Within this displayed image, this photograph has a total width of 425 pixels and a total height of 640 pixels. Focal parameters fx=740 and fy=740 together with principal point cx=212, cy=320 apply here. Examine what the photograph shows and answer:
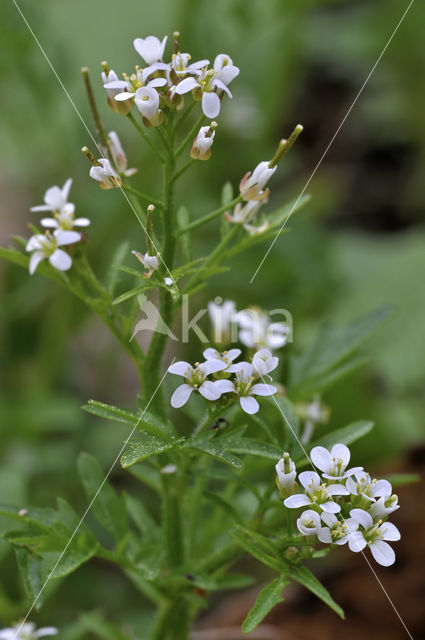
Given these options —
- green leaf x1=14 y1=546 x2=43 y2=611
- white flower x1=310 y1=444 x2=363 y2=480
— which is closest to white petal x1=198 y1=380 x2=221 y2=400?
white flower x1=310 y1=444 x2=363 y2=480

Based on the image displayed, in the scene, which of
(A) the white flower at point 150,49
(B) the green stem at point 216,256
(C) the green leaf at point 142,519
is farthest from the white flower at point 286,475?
(A) the white flower at point 150,49

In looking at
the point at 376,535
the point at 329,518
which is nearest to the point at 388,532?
the point at 376,535

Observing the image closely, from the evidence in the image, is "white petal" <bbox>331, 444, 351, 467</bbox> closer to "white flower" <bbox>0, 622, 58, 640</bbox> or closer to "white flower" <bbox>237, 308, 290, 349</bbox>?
"white flower" <bbox>237, 308, 290, 349</bbox>

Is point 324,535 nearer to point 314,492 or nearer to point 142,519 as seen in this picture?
point 314,492

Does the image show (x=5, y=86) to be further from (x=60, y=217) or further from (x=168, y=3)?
(x=60, y=217)

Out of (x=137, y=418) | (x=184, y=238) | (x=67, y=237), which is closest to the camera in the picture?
(x=137, y=418)

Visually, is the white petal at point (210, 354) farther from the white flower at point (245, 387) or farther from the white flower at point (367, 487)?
the white flower at point (367, 487)
